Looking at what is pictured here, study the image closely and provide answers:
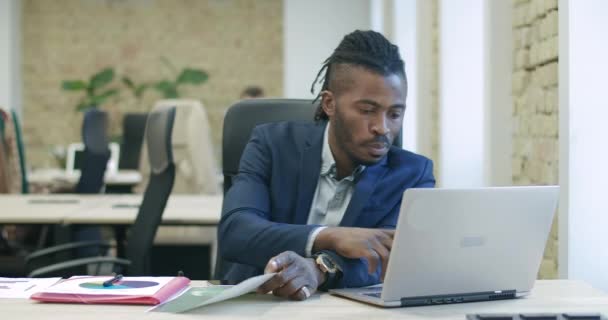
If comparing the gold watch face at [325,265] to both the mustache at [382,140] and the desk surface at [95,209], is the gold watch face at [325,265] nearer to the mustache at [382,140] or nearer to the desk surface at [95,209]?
the mustache at [382,140]

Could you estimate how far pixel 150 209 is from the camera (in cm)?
354

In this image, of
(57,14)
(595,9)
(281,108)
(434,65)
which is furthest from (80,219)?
(57,14)

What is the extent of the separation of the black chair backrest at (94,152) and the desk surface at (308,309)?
11.4ft

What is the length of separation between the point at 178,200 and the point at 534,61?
2.23 m

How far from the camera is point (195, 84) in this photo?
1134cm

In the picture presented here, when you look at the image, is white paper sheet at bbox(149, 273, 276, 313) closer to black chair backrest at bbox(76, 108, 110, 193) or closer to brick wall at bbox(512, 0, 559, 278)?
brick wall at bbox(512, 0, 559, 278)

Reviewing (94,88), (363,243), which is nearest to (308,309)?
(363,243)

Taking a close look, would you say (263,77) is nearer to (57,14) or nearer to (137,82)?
(137,82)

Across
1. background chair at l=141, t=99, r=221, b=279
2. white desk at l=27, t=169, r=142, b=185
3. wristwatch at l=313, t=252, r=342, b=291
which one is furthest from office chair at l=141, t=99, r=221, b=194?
wristwatch at l=313, t=252, r=342, b=291

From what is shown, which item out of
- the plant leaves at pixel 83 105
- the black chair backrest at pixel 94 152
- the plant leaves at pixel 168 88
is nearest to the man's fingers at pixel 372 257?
the black chair backrest at pixel 94 152

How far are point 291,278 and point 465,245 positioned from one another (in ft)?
1.12

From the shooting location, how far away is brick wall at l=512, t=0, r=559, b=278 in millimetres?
3412

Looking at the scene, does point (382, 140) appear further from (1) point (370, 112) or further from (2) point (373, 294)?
(2) point (373, 294)

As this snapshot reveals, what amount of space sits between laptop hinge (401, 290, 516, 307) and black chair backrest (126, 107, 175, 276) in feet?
5.83
